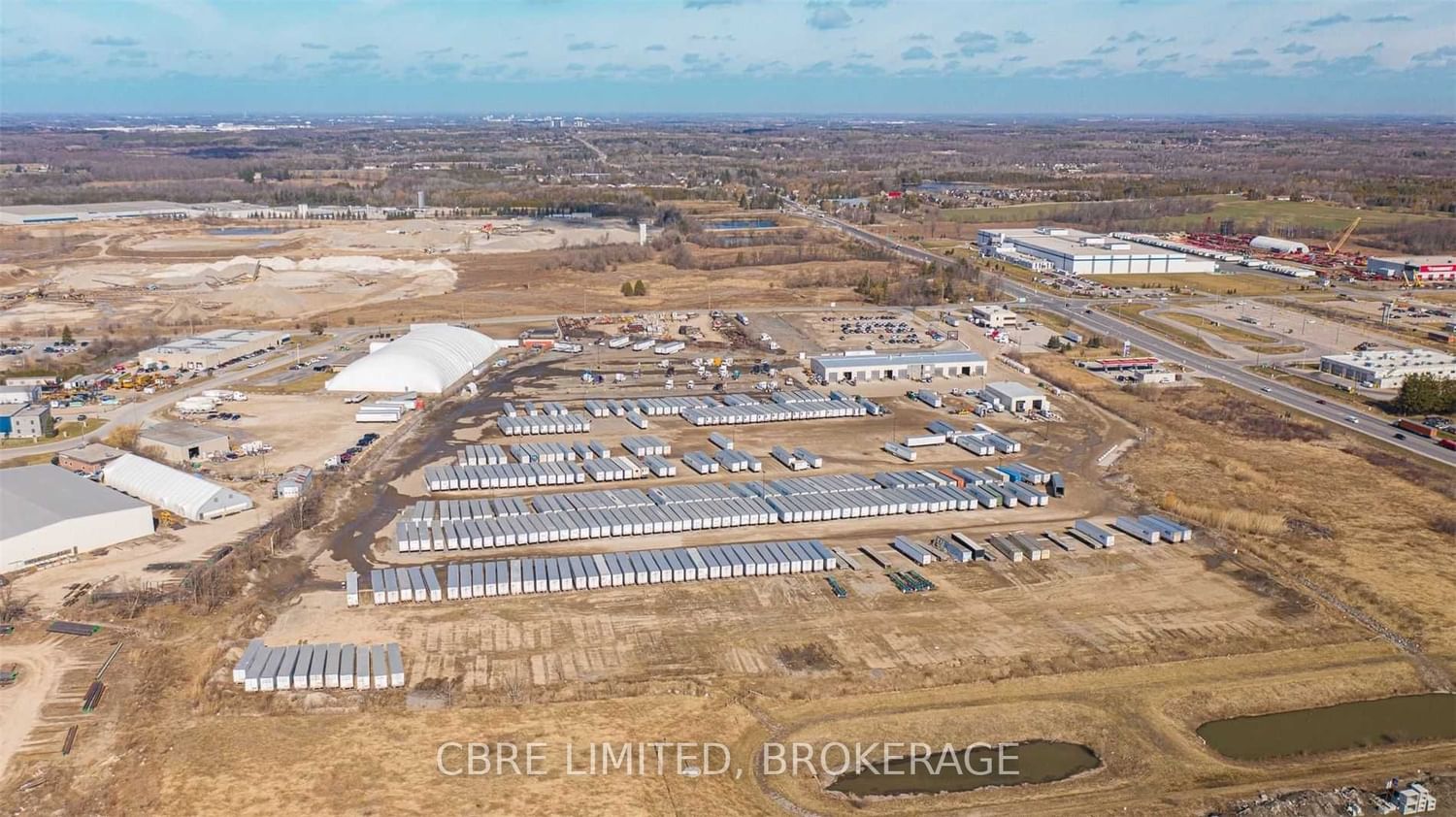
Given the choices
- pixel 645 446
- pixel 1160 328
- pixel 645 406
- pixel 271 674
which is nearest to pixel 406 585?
pixel 271 674

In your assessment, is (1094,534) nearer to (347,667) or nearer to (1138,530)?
(1138,530)

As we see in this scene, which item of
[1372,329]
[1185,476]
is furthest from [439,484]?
[1372,329]

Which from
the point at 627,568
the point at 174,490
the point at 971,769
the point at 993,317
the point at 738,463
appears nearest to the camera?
the point at 971,769

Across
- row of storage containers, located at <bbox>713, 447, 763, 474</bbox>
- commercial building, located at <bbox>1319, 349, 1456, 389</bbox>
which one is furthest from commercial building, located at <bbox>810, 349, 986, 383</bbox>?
commercial building, located at <bbox>1319, 349, 1456, 389</bbox>

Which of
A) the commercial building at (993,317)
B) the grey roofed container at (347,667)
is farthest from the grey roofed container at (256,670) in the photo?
the commercial building at (993,317)

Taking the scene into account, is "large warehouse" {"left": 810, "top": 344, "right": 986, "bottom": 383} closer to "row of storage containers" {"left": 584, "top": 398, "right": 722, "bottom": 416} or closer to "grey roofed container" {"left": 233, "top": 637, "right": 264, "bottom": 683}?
"row of storage containers" {"left": 584, "top": 398, "right": 722, "bottom": 416}
